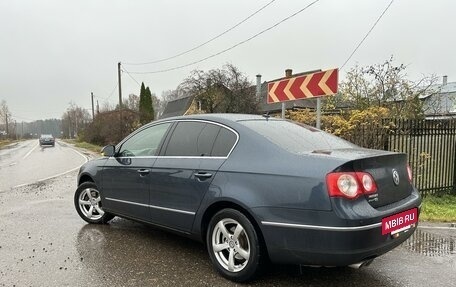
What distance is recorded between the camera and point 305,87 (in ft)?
22.5

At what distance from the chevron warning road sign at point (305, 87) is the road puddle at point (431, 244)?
2493 millimetres

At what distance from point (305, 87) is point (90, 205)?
397 cm

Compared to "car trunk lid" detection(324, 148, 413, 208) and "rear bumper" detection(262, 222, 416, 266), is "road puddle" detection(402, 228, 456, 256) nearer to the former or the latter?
"car trunk lid" detection(324, 148, 413, 208)

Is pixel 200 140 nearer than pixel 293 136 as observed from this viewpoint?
No

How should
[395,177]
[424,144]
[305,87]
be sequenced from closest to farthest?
[395,177] < [305,87] < [424,144]

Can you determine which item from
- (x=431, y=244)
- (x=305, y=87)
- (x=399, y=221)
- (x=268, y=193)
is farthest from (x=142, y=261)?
(x=305, y=87)

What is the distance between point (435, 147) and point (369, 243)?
6.38m

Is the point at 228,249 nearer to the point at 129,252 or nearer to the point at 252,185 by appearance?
the point at 252,185

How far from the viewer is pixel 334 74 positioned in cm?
643

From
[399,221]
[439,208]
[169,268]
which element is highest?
[399,221]

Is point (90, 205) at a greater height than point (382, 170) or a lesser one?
lesser

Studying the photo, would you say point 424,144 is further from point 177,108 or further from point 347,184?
point 177,108

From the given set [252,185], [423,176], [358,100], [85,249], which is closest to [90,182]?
[85,249]

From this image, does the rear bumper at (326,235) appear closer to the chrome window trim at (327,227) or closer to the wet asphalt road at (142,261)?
the chrome window trim at (327,227)
